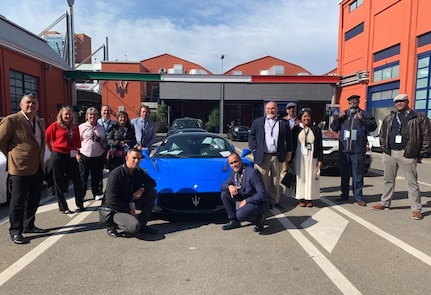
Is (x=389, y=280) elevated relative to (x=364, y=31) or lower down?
lower down

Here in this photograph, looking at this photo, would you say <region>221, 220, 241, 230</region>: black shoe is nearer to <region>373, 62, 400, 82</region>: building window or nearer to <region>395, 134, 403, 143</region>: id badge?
<region>395, 134, 403, 143</region>: id badge

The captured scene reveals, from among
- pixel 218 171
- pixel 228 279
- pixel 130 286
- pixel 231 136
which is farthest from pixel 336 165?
pixel 231 136

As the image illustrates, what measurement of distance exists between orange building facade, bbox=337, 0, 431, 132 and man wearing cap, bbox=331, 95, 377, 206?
15.5 m

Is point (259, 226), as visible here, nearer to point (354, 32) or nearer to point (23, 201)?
point (23, 201)

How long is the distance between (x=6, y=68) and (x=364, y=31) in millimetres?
24100

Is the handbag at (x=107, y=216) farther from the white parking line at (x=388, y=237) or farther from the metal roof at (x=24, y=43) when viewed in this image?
the metal roof at (x=24, y=43)

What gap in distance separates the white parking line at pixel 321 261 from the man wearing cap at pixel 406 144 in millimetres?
1993

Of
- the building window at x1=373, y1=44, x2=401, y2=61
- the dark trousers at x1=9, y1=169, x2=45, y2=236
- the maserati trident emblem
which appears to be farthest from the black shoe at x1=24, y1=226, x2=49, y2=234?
the building window at x1=373, y1=44, x2=401, y2=61

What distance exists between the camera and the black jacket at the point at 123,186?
14.2ft

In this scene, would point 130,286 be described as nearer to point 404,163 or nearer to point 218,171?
point 218,171

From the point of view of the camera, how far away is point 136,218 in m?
4.34

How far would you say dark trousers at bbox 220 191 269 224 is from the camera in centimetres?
443

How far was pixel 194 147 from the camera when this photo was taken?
6.16 meters

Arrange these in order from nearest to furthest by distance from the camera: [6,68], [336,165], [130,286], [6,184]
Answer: [130,286], [6,184], [336,165], [6,68]
